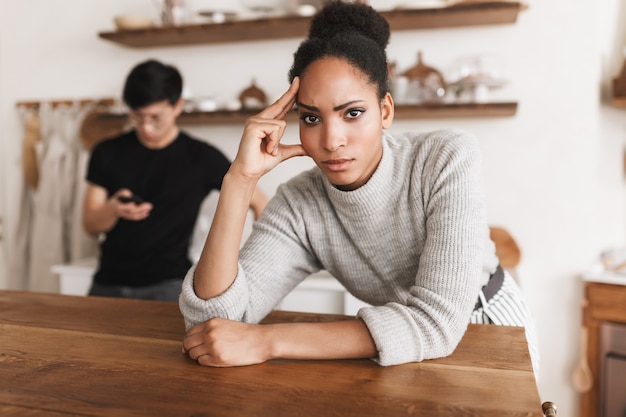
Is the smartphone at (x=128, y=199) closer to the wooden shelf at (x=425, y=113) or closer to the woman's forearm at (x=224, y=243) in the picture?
the wooden shelf at (x=425, y=113)

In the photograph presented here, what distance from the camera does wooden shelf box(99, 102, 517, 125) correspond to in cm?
243

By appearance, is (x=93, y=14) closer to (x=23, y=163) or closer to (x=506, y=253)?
(x=23, y=163)

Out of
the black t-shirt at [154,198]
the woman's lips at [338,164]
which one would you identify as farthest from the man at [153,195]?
the woman's lips at [338,164]

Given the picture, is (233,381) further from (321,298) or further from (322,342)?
(321,298)

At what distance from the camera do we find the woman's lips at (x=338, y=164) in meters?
1.11

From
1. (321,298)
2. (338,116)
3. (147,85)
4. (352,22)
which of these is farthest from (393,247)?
(147,85)

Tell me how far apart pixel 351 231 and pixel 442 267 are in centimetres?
26

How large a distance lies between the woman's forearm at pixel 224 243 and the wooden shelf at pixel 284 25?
60.9 inches

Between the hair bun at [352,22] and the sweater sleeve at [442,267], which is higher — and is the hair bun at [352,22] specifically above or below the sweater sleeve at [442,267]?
above

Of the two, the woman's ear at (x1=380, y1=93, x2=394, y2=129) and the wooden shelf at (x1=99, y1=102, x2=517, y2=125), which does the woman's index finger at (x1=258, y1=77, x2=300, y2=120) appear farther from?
the wooden shelf at (x1=99, y1=102, x2=517, y2=125)

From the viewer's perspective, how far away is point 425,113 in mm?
2545

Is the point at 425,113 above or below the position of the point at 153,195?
above

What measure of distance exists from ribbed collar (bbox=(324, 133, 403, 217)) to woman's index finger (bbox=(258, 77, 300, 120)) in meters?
0.17

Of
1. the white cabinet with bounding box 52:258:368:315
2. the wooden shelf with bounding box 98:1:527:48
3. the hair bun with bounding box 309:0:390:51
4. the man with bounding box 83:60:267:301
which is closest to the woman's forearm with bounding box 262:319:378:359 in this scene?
the hair bun with bounding box 309:0:390:51
